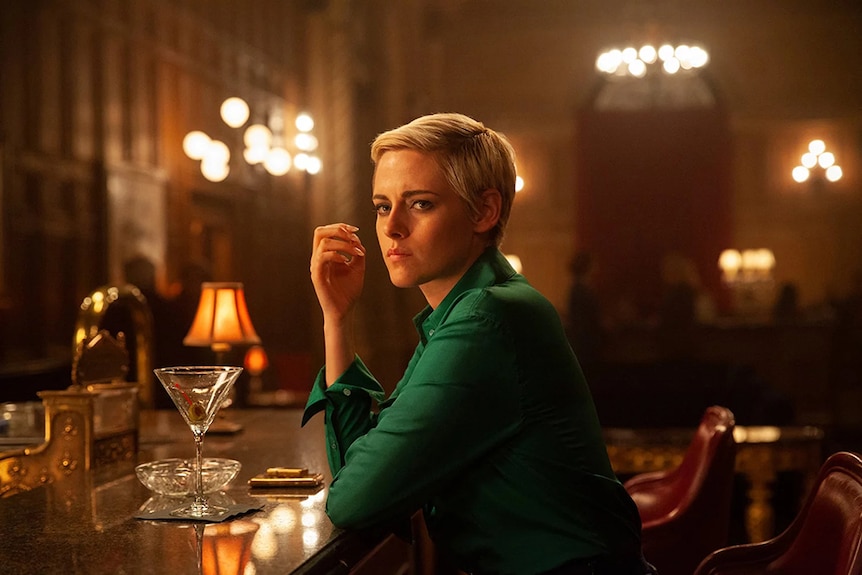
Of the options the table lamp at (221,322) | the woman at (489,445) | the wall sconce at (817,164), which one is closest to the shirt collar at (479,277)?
the woman at (489,445)

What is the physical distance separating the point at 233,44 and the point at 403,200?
5.96 m

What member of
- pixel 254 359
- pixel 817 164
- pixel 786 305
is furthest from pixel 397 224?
pixel 817 164

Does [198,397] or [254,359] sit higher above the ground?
[198,397]

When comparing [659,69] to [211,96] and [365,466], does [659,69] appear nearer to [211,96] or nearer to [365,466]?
[211,96]

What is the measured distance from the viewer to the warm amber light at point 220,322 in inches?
128

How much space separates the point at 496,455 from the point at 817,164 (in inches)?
302

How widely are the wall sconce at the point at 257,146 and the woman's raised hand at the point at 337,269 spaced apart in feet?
15.8

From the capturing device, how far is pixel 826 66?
8336 millimetres

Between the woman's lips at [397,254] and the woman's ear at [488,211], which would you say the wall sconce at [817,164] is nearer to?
the woman's ear at [488,211]

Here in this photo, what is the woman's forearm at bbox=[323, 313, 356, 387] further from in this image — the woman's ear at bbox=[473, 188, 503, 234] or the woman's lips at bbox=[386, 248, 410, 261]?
the woman's ear at bbox=[473, 188, 503, 234]

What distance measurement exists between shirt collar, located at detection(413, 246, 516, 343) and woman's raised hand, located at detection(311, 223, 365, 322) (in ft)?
0.66

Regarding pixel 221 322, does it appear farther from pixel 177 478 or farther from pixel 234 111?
pixel 234 111

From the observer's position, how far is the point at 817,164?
8438 millimetres

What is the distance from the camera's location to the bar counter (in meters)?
1.35
